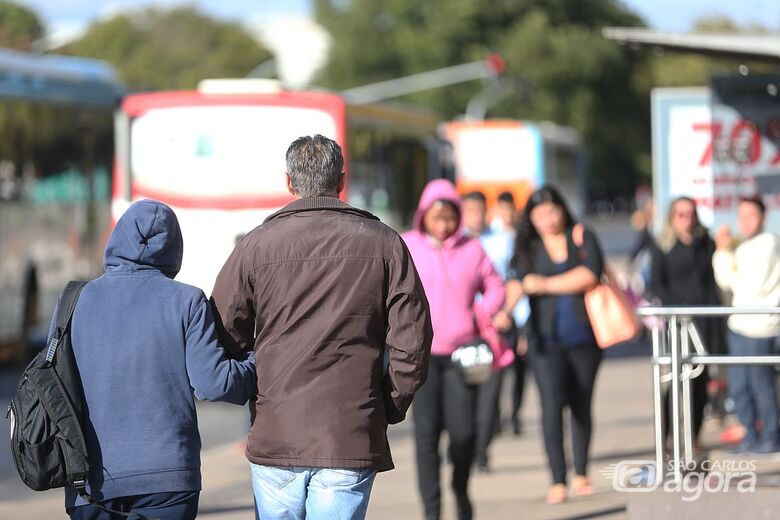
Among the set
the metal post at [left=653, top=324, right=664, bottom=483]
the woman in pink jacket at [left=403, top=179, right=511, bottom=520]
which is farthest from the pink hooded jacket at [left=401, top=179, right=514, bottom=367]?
the metal post at [left=653, top=324, right=664, bottom=483]

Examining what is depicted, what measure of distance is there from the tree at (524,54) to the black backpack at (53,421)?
6000cm

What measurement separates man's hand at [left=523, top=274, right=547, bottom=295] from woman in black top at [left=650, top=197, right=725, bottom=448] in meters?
1.73

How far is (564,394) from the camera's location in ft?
29.2

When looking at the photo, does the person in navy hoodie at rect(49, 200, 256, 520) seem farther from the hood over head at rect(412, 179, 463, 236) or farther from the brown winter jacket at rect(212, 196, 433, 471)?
the hood over head at rect(412, 179, 463, 236)

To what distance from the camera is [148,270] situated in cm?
473

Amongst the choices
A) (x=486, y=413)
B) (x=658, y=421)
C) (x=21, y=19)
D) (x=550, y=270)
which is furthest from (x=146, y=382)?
(x=21, y=19)

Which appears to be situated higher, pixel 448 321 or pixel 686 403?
pixel 448 321

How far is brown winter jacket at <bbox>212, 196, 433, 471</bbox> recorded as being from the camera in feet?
14.9

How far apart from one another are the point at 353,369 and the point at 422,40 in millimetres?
62757

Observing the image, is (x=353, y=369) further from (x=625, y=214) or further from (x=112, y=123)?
(x=625, y=214)

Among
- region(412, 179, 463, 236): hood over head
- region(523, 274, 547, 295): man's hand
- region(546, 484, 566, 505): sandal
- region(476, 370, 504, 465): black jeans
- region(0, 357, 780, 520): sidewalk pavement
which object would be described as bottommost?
region(0, 357, 780, 520): sidewalk pavement

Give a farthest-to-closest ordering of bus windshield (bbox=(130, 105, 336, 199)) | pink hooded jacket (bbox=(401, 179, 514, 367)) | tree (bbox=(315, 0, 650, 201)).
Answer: tree (bbox=(315, 0, 650, 201)) < bus windshield (bbox=(130, 105, 336, 199)) < pink hooded jacket (bbox=(401, 179, 514, 367))

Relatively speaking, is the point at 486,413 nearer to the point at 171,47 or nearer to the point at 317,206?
the point at 317,206

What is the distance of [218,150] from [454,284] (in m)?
7.59
